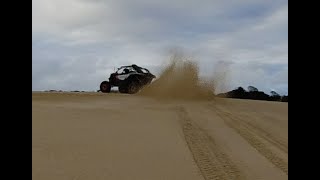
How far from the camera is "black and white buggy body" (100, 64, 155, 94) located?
21.7 meters

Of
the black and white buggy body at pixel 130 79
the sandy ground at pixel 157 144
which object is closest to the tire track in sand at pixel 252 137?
the sandy ground at pixel 157 144

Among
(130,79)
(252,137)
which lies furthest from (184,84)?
(252,137)

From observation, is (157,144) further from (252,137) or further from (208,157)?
(252,137)

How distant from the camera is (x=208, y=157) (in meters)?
7.72

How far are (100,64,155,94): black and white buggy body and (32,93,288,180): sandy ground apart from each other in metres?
7.39

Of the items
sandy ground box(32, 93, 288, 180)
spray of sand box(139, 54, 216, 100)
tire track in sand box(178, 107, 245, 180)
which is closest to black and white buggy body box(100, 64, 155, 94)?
spray of sand box(139, 54, 216, 100)

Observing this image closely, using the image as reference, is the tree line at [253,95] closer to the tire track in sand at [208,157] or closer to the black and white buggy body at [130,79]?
the black and white buggy body at [130,79]

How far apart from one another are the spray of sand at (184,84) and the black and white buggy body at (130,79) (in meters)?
2.39

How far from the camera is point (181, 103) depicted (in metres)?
16.4

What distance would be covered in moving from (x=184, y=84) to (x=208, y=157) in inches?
431

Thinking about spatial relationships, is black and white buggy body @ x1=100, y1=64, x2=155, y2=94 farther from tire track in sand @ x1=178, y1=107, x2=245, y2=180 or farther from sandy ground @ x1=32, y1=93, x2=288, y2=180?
tire track in sand @ x1=178, y1=107, x2=245, y2=180
